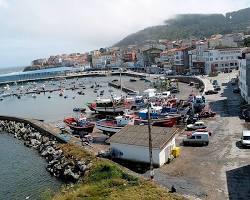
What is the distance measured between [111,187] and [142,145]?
598 centimetres

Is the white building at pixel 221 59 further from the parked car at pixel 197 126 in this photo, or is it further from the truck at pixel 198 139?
the truck at pixel 198 139

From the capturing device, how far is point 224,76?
85.8 metres

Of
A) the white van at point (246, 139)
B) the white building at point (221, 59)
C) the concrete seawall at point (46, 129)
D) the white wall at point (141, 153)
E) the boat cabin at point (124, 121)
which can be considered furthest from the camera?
the white building at point (221, 59)

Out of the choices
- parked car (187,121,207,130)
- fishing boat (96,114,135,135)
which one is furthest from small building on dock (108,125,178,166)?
fishing boat (96,114,135,135)

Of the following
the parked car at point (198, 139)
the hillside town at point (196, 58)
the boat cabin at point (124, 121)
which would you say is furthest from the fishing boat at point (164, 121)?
the hillside town at point (196, 58)

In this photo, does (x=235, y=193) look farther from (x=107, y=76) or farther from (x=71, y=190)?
(x=107, y=76)

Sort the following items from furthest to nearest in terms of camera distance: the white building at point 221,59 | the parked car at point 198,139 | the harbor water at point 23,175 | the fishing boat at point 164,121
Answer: the white building at point 221,59 < the fishing boat at point 164,121 < the parked car at point 198,139 < the harbor water at point 23,175

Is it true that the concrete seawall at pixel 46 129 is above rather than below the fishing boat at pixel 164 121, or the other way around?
below

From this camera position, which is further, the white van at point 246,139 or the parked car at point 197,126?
the parked car at point 197,126

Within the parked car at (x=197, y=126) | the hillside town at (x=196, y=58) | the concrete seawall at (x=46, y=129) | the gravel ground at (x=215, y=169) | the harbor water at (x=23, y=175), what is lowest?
the harbor water at (x=23, y=175)

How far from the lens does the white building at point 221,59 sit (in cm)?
9512

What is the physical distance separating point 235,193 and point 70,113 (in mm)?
50074

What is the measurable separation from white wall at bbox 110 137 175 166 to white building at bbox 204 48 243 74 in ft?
222

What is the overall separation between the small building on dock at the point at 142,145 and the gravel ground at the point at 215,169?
1006mm
